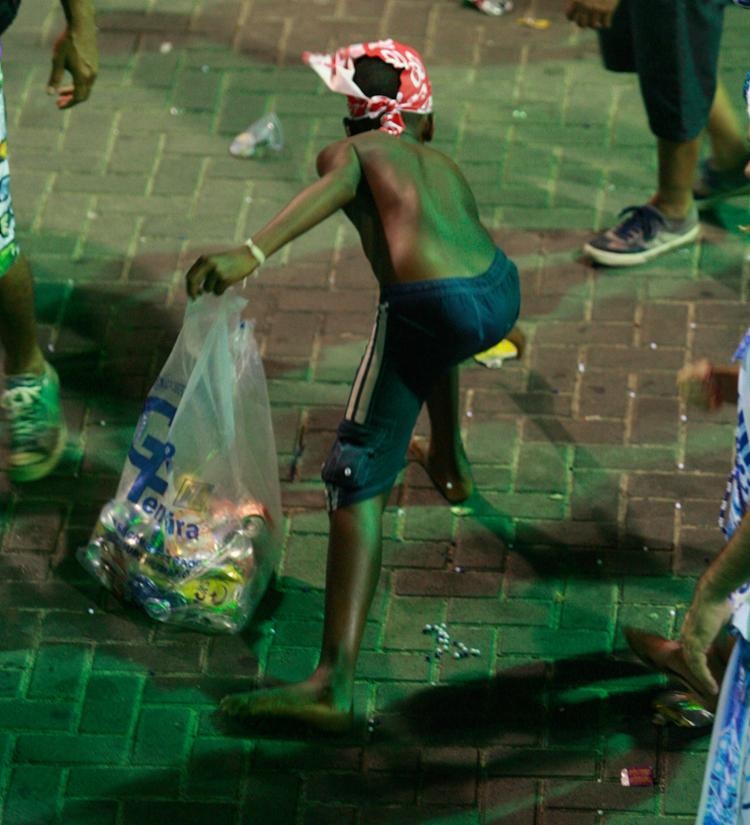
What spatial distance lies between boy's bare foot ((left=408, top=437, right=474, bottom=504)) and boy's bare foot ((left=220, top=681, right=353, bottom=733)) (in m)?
1.02

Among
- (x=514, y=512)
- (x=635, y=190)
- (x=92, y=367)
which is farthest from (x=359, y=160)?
(x=635, y=190)

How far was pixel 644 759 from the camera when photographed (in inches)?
180

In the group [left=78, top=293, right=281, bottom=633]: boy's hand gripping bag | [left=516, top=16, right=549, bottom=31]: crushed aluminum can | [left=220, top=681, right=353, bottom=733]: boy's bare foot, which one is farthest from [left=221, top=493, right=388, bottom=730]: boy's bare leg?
[left=516, top=16, right=549, bottom=31]: crushed aluminum can

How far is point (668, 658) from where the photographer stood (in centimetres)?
459

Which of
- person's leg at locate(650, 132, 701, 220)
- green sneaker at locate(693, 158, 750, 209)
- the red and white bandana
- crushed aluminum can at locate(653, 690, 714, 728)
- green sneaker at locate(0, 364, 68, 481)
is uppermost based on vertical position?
the red and white bandana

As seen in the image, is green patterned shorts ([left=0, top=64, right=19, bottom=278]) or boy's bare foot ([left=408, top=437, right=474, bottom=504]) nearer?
green patterned shorts ([left=0, top=64, right=19, bottom=278])

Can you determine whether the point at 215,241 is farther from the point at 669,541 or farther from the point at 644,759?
the point at 644,759

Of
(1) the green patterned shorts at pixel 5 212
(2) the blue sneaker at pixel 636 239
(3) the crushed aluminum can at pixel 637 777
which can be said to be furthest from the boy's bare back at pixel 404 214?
(2) the blue sneaker at pixel 636 239

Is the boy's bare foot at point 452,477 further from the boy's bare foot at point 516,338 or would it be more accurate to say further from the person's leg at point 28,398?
the person's leg at point 28,398

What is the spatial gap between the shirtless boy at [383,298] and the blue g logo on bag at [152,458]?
50cm

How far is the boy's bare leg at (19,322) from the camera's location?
528 centimetres

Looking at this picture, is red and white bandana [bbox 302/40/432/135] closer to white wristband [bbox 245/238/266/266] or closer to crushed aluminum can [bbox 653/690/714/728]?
white wristband [bbox 245/238/266/266]

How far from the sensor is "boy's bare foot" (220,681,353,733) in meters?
4.48

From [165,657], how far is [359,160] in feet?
5.11
